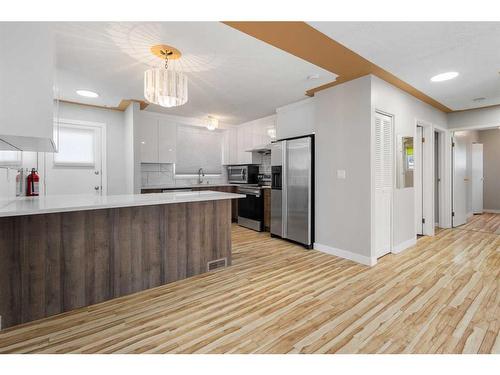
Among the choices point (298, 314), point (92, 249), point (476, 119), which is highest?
point (476, 119)

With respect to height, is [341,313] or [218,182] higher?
[218,182]

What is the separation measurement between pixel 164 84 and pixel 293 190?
2524 mm

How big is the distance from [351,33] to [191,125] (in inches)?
163

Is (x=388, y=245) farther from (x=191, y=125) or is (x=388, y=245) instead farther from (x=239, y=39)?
(x=191, y=125)

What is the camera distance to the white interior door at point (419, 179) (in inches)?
163

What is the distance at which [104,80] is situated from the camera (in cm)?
328

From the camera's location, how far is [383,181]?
3.35 meters

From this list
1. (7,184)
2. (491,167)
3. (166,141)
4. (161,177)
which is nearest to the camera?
(7,184)

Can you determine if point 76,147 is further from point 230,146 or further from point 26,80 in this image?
point 26,80

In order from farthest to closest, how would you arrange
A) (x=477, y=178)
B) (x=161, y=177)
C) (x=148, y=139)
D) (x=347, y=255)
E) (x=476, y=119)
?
(x=477, y=178), (x=161, y=177), (x=148, y=139), (x=476, y=119), (x=347, y=255)

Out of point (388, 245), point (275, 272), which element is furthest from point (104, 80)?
point (388, 245)

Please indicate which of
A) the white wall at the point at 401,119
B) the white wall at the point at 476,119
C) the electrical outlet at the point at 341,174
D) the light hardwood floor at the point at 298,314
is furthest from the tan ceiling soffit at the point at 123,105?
the white wall at the point at 476,119

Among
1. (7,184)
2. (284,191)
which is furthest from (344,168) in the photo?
(7,184)

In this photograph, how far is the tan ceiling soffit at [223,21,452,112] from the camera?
6.73ft
